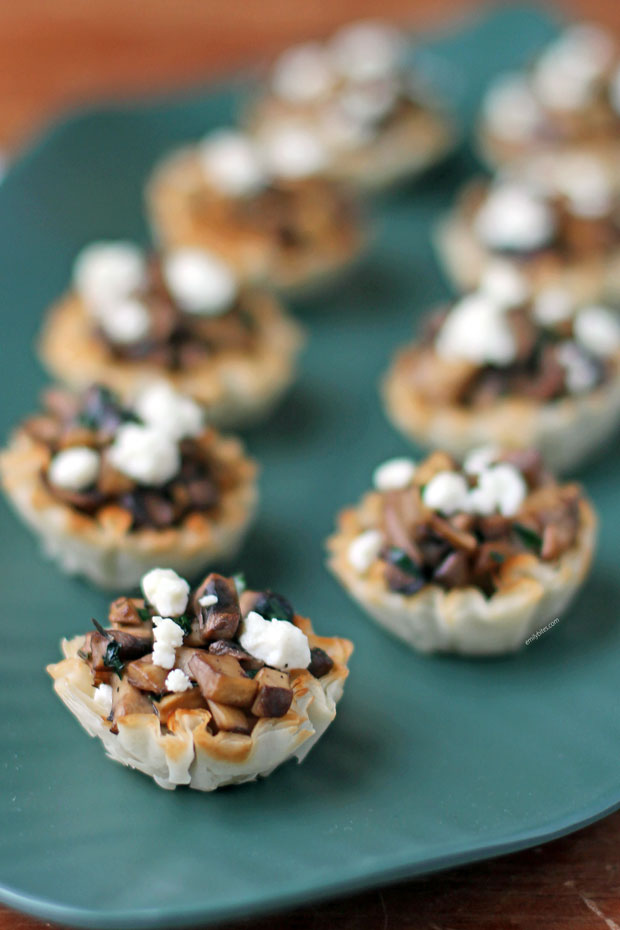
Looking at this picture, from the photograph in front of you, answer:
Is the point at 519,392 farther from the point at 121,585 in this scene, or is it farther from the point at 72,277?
the point at 72,277

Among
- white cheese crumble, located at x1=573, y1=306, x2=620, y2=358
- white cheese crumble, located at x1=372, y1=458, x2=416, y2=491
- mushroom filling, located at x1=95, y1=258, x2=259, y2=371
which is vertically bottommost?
white cheese crumble, located at x1=372, y1=458, x2=416, y2=491

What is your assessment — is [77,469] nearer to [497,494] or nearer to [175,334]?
[175,334]

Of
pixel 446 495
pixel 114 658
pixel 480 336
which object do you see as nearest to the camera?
pixel 114 658

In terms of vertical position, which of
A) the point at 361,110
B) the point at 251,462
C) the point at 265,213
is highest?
the point at 361,110

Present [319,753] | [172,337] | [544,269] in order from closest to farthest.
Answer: [319,753] → [172,337] → [544,269]

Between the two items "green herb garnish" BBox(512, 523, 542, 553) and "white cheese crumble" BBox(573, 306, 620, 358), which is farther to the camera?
"white cheese crumble" BBox(573, 306, 620, 358)

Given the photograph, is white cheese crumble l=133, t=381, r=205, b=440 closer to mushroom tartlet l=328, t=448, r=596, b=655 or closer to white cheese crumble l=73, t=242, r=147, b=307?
mushroom tartlet l=328, t=448, r=596, b=655

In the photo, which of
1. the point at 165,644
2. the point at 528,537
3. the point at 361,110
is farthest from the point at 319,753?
the point at 361,110

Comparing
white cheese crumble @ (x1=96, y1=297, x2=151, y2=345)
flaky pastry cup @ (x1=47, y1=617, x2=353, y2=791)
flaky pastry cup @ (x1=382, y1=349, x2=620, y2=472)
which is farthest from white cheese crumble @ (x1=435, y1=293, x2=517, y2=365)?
flaky pastry cup @ (x1=47, y1=617, x2=353, y2=791)
